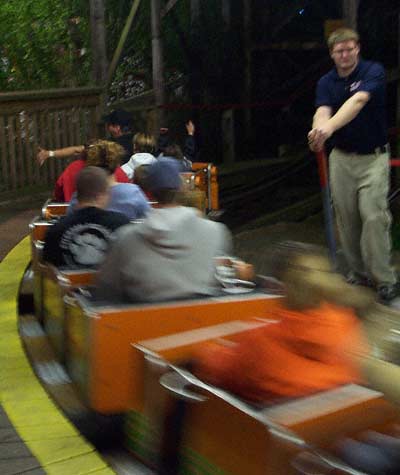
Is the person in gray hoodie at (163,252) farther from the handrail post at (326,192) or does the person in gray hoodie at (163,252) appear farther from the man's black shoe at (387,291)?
the man's black shoe at (387,291)

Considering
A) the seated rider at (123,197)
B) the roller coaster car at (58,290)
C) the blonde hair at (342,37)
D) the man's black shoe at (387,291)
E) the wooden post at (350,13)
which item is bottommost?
the man's black shoe at (387,291)

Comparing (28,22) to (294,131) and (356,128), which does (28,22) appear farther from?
(356,128)

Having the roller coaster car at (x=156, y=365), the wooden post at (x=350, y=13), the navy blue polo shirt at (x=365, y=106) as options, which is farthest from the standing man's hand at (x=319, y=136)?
the wooden post at (x=350, y=13)

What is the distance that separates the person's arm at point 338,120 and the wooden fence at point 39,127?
6588mm

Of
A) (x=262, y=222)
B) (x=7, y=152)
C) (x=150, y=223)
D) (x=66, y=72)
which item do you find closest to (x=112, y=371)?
(x=150, y=223)

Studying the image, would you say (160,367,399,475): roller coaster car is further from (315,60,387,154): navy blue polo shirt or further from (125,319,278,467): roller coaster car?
(315,60,387,154): navy blue polo shirt

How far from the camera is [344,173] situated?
5637 mm

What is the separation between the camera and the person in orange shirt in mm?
2496

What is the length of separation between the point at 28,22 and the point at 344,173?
1121cm

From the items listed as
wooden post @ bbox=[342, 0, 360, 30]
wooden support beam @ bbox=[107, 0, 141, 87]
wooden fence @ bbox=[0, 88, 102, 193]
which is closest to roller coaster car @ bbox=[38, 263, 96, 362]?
wooden post @ bbox=[342, 0, 360, 30]

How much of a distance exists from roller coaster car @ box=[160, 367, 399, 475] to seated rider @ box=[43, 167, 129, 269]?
A: 1.88 meters

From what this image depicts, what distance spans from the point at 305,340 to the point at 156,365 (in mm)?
704

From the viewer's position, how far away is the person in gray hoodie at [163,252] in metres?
3.78

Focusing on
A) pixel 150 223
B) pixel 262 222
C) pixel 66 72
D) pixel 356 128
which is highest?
pixel 66 72
